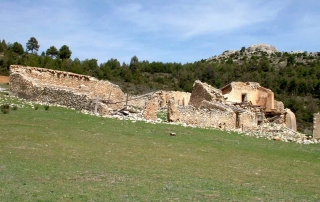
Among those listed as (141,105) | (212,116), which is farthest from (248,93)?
(212,116)

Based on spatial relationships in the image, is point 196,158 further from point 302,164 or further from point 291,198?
point 291,198

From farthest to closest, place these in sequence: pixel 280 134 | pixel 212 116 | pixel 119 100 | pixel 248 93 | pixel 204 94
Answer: pixel 248 93, pixel 204 94, pixel 119 100, pixel 280 134, pixel 212 116

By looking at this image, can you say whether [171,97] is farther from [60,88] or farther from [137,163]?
[137,163]

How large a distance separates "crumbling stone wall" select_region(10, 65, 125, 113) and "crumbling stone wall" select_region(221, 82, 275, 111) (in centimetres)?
1025

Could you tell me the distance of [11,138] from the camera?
45.0 feet

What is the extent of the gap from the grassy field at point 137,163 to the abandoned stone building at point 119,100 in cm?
384

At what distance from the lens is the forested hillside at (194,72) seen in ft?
180

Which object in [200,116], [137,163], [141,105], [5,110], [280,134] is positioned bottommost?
[137,163]

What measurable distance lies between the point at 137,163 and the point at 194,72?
211 feet

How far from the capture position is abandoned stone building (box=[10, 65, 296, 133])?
79.5 ft

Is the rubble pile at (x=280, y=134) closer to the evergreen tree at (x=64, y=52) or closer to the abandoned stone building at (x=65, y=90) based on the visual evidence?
the abandoned stone building at (x=65, y=90)

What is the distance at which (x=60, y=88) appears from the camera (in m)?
26.7

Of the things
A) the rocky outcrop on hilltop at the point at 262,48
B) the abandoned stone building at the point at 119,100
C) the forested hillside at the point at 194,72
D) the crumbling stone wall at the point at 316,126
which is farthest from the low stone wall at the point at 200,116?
the rocky outcrop on hilltop at the point at 262,48

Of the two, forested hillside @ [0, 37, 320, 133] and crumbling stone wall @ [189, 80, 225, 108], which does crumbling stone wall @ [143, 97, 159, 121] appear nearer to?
crumbling stone wall @ [189, 80, 225, 108]
